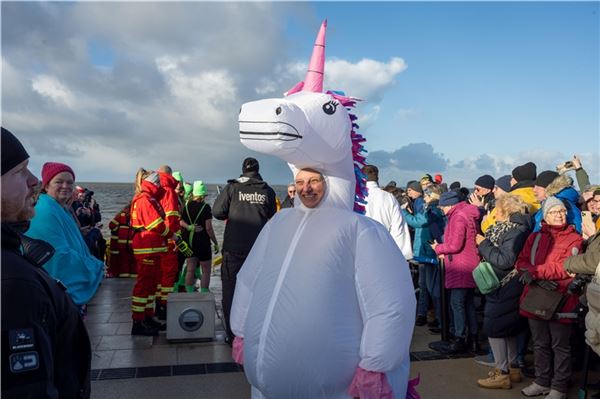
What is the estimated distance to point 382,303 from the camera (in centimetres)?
Answer: 239

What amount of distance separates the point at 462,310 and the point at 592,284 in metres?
2.22

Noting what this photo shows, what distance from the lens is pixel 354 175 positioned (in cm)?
297

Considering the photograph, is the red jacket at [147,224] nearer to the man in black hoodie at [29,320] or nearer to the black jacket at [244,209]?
the black jacket at [244,209]

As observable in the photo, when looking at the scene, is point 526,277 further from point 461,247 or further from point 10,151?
point 10,151

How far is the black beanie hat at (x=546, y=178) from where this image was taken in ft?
18.1

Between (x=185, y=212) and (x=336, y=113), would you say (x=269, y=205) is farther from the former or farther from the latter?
(x=336, y=113)

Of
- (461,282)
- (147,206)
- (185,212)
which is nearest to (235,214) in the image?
(147,206)

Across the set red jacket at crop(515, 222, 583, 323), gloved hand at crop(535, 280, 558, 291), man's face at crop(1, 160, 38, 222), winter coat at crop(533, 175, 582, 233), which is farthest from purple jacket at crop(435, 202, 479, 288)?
man's face at crop(1, 160, 38, 222)

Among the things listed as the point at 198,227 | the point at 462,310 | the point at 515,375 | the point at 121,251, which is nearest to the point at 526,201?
the point at 462,310

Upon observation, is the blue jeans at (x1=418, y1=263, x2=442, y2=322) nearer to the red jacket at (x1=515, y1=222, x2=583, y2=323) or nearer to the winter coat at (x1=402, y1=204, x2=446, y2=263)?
the winter coat at (x1=402, y1=204, x2=446, y2=263)

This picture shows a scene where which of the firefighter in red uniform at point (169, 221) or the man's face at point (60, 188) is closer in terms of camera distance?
the man's face at point (60, 188)

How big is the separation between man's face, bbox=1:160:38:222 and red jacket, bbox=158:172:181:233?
14.9 feet

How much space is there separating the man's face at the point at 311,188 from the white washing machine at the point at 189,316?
3349 mm

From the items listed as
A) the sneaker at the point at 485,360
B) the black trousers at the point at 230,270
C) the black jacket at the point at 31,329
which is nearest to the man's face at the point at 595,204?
the sneaker at the point at 485,360
